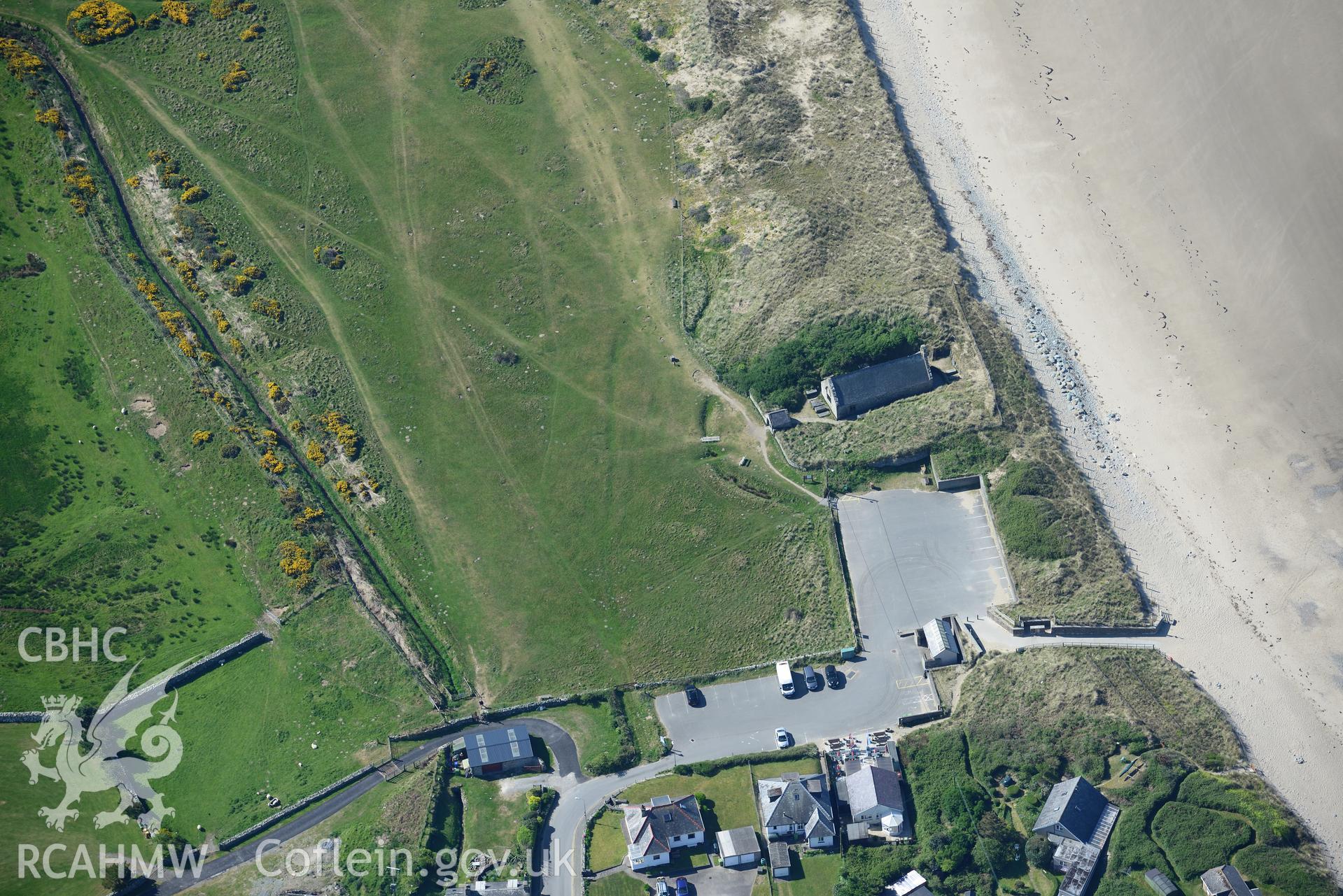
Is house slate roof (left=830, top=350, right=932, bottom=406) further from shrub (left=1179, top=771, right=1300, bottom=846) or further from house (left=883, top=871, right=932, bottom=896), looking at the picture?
house (left=883, top=871, right=932, bottom=896)

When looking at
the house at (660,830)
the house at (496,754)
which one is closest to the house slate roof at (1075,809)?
the house at (660,830)

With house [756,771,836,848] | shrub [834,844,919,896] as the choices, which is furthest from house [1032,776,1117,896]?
house [756,771,836,848]

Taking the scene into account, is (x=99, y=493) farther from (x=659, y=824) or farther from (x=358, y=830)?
(x=659, y=824)

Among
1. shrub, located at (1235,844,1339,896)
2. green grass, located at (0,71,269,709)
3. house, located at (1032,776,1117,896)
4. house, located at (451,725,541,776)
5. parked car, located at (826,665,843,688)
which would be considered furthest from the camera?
green grass, located at (0,71,269,709)

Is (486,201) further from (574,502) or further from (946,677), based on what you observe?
(946,677)

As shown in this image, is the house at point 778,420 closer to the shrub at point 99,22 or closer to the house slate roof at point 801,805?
the house slate roof at point 801,805

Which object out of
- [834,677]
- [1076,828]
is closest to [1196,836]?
[1076,828]
